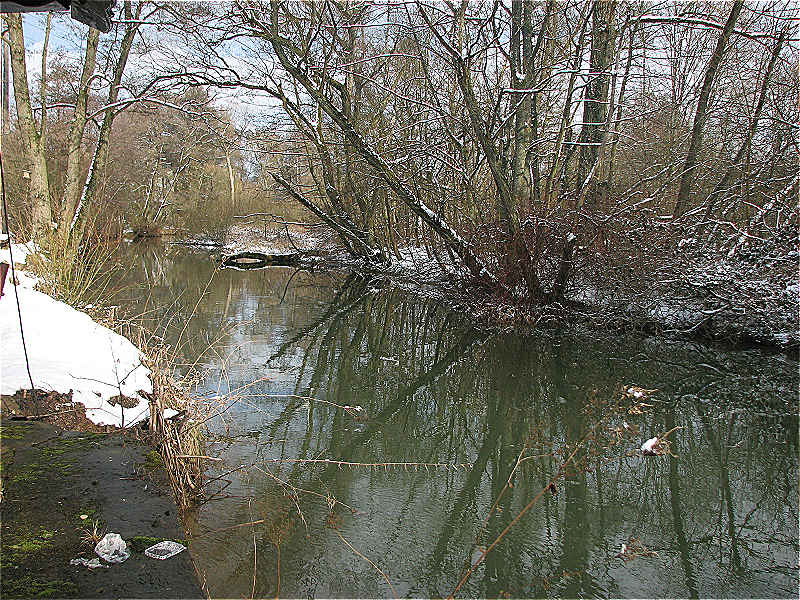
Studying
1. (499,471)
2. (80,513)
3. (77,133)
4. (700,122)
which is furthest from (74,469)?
(700,122)

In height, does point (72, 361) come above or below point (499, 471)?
above

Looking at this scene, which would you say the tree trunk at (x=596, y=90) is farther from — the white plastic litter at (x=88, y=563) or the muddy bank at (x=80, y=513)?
the white plastic litter at (x=88, y=563)

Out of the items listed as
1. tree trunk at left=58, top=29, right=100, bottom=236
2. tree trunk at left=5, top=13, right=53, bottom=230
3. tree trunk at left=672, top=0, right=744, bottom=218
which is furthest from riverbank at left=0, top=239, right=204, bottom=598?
tree trunk at left=672, top=0, right=744, bottom=218

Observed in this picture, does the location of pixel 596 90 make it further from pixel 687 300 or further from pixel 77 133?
pixel 77 133

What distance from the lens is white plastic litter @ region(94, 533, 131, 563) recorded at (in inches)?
102

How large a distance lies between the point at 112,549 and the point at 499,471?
9.34 ft

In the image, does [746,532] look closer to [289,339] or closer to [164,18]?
[289,339]

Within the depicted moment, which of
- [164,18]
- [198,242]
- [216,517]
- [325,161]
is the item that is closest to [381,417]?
[216,517]

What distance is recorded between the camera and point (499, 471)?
461 cm

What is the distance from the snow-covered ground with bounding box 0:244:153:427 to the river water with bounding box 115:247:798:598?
2.40 feet

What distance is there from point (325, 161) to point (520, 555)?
46.5ft

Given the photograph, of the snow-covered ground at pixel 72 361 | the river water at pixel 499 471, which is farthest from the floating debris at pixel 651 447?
the snow-covered ground at pixel 72 361

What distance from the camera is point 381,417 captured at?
5.81m

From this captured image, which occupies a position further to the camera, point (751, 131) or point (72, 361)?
point (751, 131)
